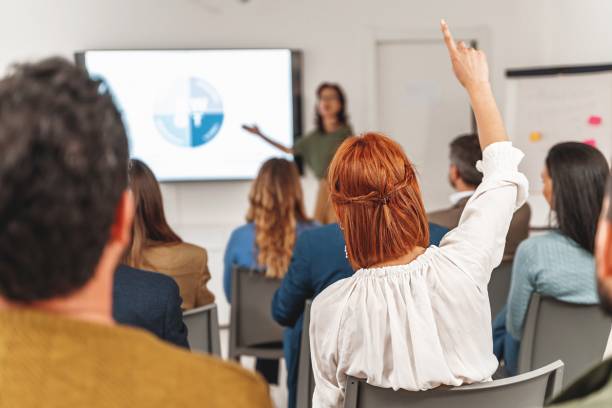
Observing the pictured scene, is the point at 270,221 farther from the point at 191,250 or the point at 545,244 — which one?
the point at 545,244

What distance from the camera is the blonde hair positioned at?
10.4 ft

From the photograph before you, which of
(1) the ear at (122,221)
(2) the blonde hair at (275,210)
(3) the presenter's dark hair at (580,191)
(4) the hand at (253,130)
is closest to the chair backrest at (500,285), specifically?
(3) the presenter's dark hair at (580,191)

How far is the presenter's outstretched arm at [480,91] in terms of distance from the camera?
5.60 ft

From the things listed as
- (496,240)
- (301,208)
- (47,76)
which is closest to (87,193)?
(47,76)

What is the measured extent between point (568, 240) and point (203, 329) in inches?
50.9

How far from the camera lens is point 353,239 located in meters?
1.68

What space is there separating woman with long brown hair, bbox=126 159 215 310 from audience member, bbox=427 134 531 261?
3.29 feet

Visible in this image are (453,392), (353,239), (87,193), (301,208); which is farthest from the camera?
(301,208)

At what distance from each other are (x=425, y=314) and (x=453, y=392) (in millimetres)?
172

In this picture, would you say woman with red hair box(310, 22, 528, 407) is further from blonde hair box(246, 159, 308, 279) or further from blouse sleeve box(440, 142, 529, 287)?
A: blonde hair box(246, 159, 308, 279)

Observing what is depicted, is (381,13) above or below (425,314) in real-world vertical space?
above

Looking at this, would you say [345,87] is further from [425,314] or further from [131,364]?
[131,364]

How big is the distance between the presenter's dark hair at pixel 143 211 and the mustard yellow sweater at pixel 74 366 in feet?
5.70

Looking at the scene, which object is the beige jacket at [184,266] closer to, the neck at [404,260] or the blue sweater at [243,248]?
the blue sweater at [243,248]
